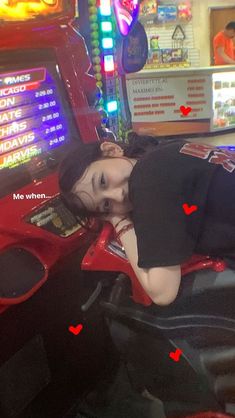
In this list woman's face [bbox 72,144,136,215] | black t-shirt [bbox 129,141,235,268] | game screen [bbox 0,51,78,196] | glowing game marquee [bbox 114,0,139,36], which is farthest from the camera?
glowing game marquee [bbox 114,0,139,36]

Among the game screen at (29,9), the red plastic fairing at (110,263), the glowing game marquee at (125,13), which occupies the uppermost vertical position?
the game screen at (29,9)

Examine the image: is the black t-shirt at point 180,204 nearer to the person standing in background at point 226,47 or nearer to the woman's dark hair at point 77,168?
the woman's dark hair at point 77,168

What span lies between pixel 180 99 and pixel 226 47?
4.05 feet

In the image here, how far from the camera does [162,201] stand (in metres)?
1.19

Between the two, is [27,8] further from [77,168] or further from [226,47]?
[226,47]

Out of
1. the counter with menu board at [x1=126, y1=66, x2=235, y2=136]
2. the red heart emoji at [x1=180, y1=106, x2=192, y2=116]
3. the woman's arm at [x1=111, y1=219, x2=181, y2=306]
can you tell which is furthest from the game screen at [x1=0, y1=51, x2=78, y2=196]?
the red heart emoji at [x1=180, y1=106, x2=192, y2=116]

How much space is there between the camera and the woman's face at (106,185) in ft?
4.24

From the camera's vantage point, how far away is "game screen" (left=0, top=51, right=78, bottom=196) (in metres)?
1.44

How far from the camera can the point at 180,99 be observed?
501cm

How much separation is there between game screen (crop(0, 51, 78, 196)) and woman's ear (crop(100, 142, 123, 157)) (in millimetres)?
250

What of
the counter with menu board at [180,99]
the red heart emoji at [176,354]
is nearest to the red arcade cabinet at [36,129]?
the red heart emoji at [176,354]

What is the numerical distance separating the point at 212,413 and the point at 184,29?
5.82 metres

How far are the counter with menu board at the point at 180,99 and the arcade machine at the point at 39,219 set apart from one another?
3.11 metres

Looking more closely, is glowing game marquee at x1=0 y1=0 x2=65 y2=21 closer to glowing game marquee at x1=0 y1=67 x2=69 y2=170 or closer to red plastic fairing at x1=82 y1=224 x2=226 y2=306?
glowing game marquee at x1=0 y1=67 x2=69 y2=170
